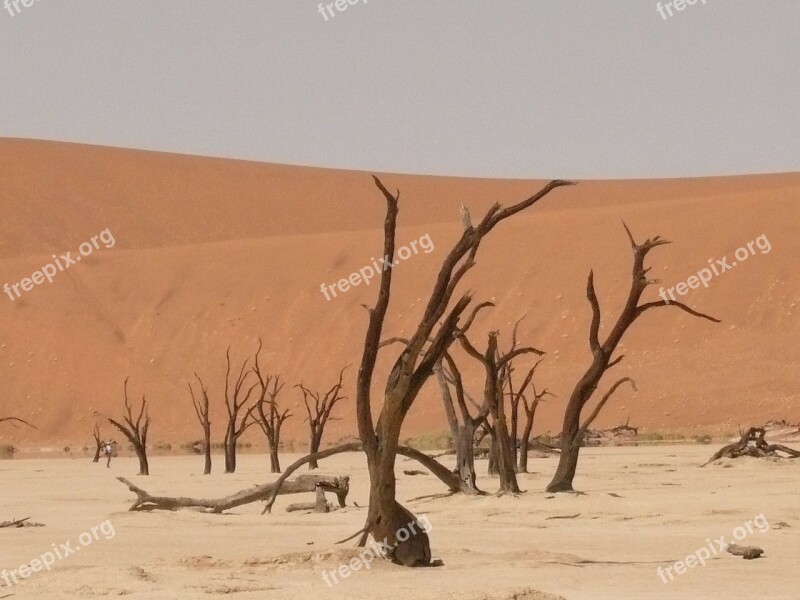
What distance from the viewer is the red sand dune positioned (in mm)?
50906

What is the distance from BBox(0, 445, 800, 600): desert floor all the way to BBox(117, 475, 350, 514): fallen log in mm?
189

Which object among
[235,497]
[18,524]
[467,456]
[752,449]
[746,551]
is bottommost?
[746,551]

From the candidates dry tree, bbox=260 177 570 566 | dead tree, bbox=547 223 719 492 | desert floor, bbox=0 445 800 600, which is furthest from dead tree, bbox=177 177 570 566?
dead tree, bbox=547 223 719 492

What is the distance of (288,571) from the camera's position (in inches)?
388

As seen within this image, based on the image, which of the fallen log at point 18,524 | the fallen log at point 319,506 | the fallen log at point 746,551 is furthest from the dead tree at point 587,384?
the fallen log at point 746,551

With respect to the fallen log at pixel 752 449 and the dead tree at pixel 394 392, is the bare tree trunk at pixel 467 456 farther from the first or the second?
the fallen log at pixel 752 449

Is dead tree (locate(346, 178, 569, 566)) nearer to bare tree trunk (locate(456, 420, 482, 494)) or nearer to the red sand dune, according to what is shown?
bare tree trunk (locate(456, 420, 482, 494))

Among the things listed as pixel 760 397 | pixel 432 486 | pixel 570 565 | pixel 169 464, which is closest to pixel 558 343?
pixel 760 397

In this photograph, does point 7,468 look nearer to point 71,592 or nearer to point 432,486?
point 432,486

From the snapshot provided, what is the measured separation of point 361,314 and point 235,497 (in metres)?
50.0

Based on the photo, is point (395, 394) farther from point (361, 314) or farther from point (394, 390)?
point (361, 314)

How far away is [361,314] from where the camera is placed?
6334cm

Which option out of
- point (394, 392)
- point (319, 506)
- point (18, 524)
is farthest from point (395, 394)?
point (18, 524)

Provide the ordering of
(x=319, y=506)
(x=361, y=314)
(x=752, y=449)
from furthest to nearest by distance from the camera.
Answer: (x=361, y=314) → (x=752, y=449) → (x=319, y=506)
